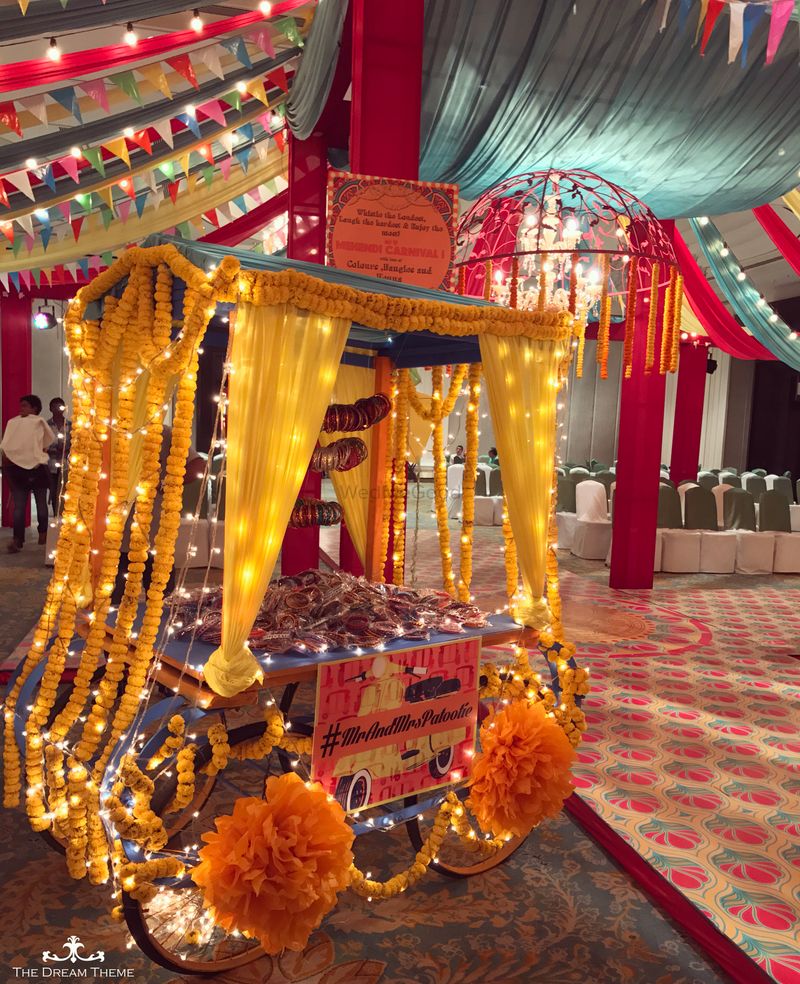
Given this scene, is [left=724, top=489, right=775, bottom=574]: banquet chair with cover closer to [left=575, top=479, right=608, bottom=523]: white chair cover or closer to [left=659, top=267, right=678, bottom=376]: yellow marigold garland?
[left=575, top=479, right=608, bottom=523]: white chair cover

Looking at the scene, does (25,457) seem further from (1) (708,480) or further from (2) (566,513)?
(1) (708,480)

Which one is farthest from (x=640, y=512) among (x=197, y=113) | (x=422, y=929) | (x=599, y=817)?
(x=422, y=929)

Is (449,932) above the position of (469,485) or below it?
below

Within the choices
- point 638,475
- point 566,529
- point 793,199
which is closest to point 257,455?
point 793,199

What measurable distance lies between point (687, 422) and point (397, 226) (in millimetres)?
9650

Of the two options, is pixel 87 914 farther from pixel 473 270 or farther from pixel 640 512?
pixel 640 512

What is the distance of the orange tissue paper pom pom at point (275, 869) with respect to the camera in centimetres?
178

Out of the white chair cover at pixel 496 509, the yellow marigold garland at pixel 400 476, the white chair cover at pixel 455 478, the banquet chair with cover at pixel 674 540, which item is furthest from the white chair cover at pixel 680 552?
the yellow marigold garland at pixel 400 476

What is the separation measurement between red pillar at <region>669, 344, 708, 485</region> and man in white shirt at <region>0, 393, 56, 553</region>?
857 centimetres

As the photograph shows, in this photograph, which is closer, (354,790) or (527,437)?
(354,790)

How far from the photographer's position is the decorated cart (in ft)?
6.31

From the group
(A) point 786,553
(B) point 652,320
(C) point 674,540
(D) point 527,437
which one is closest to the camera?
(D) point 527,437

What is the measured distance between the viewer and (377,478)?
3428 millimetres

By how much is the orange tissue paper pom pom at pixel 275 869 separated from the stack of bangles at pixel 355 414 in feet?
4.37
